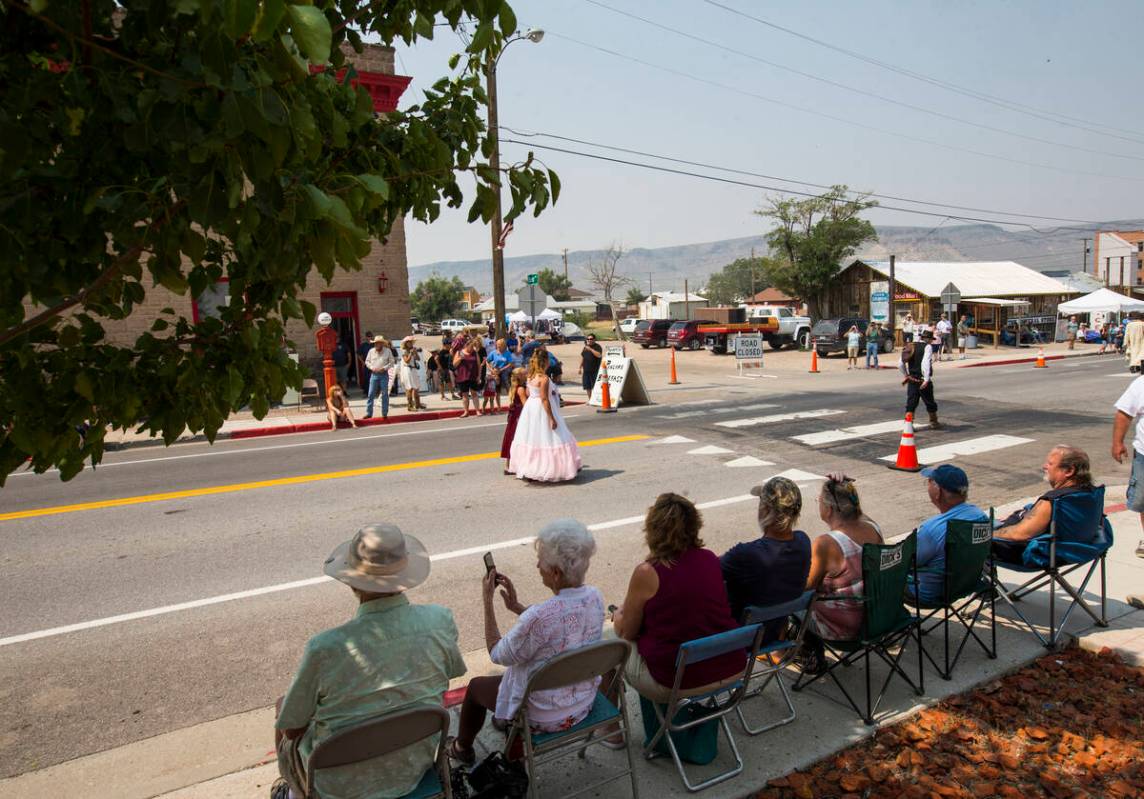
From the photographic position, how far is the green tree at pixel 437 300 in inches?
4813

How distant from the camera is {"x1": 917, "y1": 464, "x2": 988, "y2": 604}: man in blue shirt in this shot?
4.83m

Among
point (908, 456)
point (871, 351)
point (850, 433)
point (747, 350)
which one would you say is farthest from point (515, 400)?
point (871, 351)

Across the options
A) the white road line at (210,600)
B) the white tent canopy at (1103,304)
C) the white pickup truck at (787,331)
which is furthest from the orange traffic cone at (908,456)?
the white tent canopy at (1103,304)

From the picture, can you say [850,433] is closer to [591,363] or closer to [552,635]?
[591,363]

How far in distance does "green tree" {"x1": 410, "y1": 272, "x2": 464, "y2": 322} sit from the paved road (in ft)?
353

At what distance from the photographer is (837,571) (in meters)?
4.46

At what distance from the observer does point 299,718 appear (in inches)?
120

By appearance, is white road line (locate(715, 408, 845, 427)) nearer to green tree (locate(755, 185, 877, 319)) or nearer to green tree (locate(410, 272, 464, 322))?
green tree (locate(755, 185, 877, 319))

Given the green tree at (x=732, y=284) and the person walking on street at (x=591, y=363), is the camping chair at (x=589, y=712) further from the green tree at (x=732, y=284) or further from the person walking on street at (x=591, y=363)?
the green tree at (x=732, y=284)

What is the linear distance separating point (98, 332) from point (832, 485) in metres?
3.83

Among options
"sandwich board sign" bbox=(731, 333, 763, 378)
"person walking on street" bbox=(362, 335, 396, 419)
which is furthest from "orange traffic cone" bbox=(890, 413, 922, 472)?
"sandwich board sign" bbox=(731, 333, 763, 378)

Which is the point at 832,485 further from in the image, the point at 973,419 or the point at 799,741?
the point at 973,419

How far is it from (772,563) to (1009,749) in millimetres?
1388

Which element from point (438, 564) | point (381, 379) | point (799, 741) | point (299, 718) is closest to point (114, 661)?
point (438, 564)
